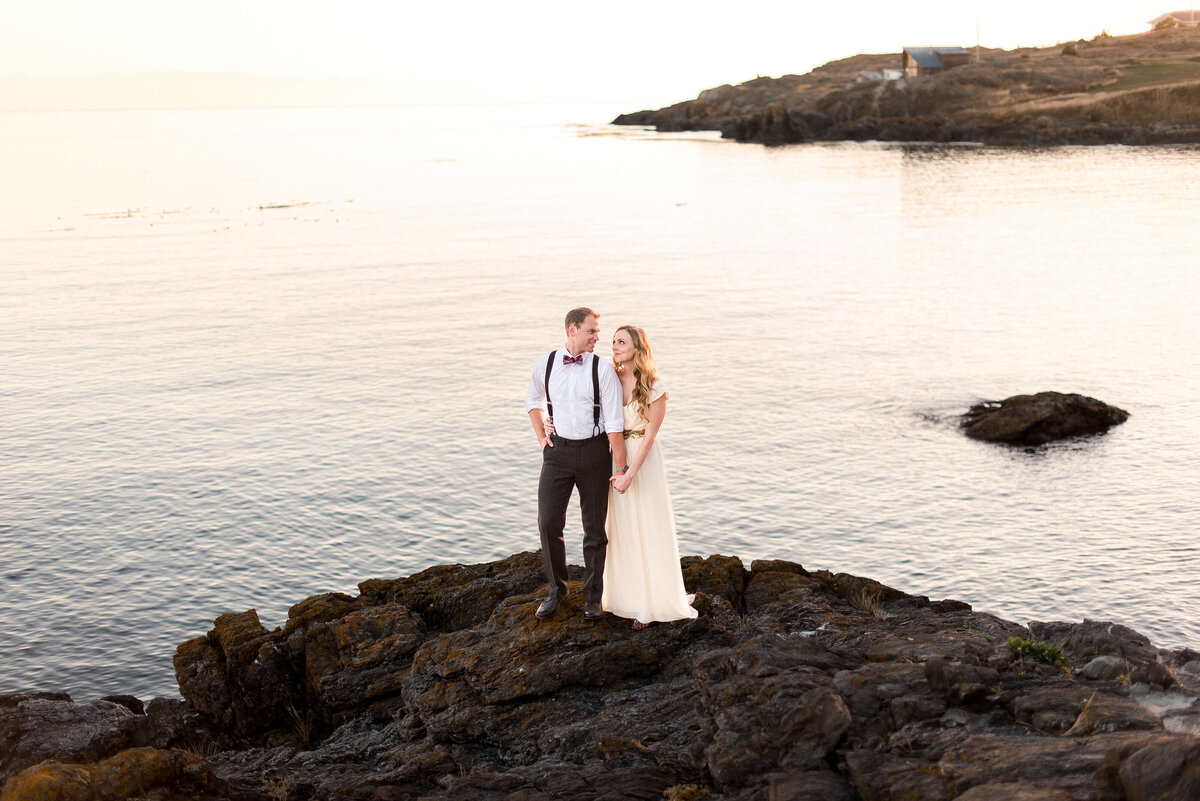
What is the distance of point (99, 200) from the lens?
327 feet

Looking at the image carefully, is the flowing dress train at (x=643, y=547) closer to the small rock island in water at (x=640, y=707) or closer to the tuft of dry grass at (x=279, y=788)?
the small rock island in water at (x=640, y=707)

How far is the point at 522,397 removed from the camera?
38812 mm

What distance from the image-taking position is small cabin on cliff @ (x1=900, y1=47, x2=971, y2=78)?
611 feet

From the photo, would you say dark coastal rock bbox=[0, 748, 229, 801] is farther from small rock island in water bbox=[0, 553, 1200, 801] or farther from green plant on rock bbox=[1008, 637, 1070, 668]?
green plant on rock bbox=[1008, 637, 1070, 668]

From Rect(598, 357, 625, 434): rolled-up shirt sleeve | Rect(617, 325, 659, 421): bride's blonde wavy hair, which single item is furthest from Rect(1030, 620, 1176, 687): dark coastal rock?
Rect(598, 357, 625, 434): rolled-up shirt sleeve

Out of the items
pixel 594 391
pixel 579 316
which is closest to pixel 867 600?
pixel 594 391

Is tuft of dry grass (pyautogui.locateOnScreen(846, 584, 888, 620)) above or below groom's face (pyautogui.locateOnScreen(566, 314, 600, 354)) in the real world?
below

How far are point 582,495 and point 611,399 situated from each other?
1421mm

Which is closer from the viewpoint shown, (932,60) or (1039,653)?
(1039,653)

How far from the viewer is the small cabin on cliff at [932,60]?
186375 millimetres

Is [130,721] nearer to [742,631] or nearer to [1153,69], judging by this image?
[742,631]

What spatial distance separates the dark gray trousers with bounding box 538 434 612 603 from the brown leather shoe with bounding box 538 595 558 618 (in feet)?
2.17

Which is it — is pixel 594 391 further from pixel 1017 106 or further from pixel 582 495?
pixel 1017 106

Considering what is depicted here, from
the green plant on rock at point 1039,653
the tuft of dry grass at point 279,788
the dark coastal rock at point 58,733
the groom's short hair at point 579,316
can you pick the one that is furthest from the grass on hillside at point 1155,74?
the dark coastal rock at point 58,733
